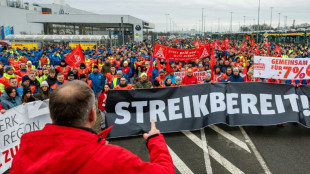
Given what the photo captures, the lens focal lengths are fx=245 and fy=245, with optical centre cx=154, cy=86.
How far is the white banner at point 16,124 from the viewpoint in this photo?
4930 millimetres

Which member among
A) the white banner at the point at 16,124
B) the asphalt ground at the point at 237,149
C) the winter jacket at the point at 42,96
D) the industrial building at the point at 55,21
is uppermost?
the industrial building at the point at 55,21

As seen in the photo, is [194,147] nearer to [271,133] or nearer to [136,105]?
[136,105]

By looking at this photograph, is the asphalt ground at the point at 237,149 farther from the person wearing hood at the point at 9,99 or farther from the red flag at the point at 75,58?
the red flag at the point at 75,58

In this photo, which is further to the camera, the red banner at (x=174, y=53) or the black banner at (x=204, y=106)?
the red banner at (x=174, y=53)

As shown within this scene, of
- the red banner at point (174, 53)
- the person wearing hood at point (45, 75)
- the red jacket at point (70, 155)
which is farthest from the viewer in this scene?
the red banner at point (174, 53)

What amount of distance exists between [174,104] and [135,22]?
4659 centimetres

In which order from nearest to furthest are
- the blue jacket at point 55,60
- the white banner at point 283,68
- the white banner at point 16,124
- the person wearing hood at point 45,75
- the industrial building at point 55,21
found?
the white banner at point 16,124 < the white banner at point 283,68 < the person wearing hood at point 45,75 < the blue jacket at point 55,60 < the industrial building at point 55,21

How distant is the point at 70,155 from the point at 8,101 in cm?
526

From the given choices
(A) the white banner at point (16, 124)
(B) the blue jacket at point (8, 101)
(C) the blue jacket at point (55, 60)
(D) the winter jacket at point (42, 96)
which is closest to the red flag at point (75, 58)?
(D) the winter jacket at point (42, 96)

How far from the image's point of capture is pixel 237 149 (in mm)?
5793

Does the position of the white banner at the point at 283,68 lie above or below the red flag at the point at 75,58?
below

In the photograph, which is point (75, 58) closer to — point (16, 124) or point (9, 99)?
point (9, 99)

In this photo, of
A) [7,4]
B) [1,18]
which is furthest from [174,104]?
[7,4]

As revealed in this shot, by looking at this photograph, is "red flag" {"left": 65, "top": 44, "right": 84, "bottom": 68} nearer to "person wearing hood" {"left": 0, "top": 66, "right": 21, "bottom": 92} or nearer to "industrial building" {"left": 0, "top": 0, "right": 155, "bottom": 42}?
"person wearing hood" {"left": 0, "top": 66, "right": 21, "bottom": 92}
